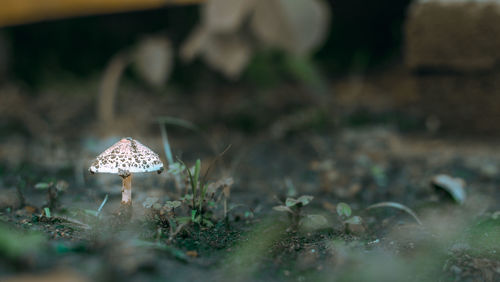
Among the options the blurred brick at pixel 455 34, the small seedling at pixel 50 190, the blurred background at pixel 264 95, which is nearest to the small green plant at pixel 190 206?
the blurred background at pixel 264 95

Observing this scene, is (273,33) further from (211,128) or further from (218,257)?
(218,257)

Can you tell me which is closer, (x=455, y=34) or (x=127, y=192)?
(x=127, y=192)

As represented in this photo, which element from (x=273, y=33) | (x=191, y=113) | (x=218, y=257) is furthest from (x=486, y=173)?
(x=191, y=113)

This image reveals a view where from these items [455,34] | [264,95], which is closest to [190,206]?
[455,34]

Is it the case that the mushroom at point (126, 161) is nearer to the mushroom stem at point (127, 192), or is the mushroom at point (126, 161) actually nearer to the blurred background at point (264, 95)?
the mushroom stem at point (127, 192)

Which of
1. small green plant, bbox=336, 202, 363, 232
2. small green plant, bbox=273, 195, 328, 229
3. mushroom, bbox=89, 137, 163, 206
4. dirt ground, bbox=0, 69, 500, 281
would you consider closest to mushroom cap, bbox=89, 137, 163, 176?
mushroom, bbox=89, 137, 163, 206

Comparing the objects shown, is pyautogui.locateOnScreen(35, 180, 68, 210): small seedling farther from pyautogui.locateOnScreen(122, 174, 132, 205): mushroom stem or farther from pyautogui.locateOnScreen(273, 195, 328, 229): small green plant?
pyautogui.locateOnScreen(273, 195, 328, 229): small green plant

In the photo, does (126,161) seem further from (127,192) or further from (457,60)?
(457,60)

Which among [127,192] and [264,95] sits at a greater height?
[264,95]

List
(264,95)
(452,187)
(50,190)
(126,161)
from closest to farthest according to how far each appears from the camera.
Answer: (126,161) → (50,190) → (452,187) → (264,95)
